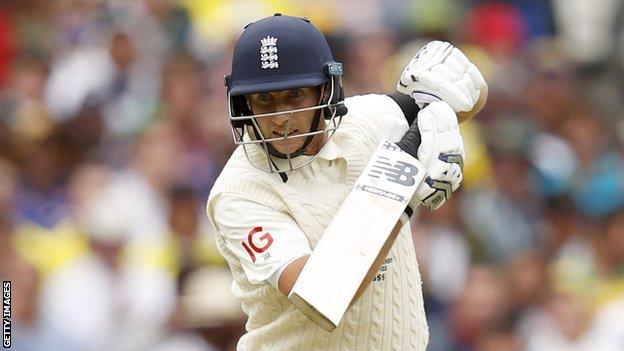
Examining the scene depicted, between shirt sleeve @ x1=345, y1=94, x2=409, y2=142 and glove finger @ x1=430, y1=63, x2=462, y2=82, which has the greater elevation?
glove finger @ x1=430, y1=63, x2=462, y2=82

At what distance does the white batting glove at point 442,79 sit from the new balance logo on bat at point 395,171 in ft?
1.10

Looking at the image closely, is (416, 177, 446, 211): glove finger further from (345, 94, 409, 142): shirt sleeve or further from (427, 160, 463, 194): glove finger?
(345, 94, 409, 142): shirt sleeve

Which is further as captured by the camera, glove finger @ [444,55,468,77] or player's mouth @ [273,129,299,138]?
glove finger @ [444,55,468,77]

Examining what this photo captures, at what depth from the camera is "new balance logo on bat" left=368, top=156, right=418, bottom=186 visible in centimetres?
345

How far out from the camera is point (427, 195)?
3.47 metres

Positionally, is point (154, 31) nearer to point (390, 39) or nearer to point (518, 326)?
point (390, 39)

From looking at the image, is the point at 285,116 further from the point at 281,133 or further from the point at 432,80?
the point at 432,80

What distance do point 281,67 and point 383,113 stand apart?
0.51 metres

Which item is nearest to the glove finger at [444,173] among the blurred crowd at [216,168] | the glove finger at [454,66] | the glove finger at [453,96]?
the glove finger at [453,96]

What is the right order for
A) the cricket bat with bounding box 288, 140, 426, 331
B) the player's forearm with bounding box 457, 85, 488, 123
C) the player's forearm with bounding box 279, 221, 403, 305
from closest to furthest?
the cricket bat with bounding box 288, 140, 426, 331 < the player's forearm with bounding box 279, 221, 403, 305 < the player's forearm with bounding box 457, 85, 488, 123

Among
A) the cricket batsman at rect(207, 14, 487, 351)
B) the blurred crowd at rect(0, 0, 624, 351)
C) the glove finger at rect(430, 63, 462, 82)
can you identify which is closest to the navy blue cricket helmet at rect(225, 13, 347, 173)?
the cricket batsman at rect(207, 14, 487, 351)

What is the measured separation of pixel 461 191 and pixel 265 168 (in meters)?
3.78

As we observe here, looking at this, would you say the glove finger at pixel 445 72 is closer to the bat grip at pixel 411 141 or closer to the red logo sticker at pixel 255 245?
the bat grip at pixel 411 141

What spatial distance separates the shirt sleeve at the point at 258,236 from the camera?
351 cm
